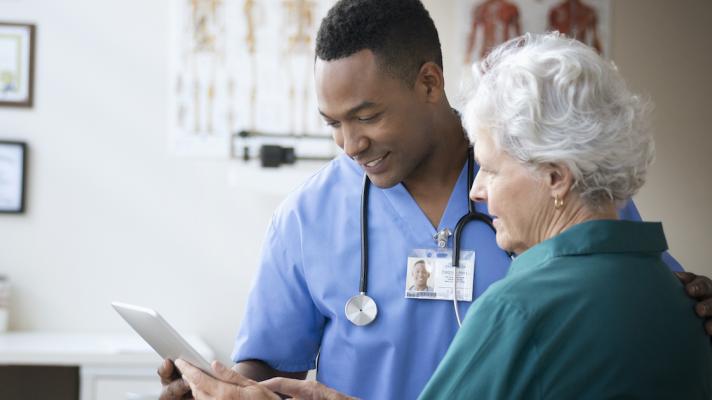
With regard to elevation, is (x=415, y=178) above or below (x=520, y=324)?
above

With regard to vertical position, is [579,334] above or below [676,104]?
below

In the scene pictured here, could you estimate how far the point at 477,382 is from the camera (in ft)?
3.54

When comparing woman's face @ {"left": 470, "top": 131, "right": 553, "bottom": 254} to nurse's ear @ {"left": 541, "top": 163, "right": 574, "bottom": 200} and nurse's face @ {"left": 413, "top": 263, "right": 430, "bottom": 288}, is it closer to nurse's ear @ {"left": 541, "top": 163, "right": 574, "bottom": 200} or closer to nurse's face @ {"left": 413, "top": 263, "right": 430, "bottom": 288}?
nurse's ear @ {"left": 541, "top": 163, "right": 574, "bottom": 200}

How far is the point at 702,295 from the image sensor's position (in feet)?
4.09

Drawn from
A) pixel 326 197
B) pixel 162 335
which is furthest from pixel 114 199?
pixel 162 335

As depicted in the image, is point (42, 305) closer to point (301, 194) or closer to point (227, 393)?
point (301, 194)

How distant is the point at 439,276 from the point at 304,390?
335 millimetres

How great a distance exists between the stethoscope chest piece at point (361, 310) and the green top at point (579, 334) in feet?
1.68

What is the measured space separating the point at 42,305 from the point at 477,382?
9.17ft

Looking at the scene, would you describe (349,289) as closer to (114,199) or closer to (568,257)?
(568,257)

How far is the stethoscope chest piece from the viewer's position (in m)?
1.62

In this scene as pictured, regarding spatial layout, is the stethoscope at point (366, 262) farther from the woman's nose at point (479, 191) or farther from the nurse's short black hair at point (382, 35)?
the woman's nose at point (479, 191)

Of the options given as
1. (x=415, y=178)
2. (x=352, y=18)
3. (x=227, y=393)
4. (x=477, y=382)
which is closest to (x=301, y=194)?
(x=415, y=178)

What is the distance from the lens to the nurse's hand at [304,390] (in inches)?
54.4
